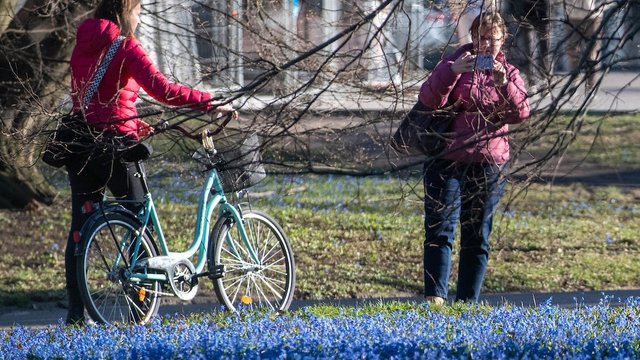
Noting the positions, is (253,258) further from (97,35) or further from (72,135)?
(97,35)

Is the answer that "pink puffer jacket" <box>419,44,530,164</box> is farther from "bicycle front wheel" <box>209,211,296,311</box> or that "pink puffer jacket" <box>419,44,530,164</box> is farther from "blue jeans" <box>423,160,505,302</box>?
"bicycle front wheel" <box>209,211,296,311</box>

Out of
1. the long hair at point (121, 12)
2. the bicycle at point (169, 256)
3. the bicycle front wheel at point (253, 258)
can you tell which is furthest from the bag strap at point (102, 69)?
the bicycle front wheel at point (253, 258)

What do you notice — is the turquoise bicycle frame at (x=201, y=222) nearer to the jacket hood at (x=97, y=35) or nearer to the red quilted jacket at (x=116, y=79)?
the red quilted jacket at (x=116, y=79)

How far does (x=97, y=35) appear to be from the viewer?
5707 millimetres

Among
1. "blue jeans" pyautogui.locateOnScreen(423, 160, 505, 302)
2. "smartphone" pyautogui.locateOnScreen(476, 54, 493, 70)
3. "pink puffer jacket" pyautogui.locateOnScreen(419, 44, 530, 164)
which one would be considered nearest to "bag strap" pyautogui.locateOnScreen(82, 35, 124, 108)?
"pink puffer jacket" pyautogui.locateOnScreen(419, 44, 530, 164)

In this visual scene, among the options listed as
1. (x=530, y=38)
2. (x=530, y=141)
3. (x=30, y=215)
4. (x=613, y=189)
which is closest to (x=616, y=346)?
(x=530, y=141)

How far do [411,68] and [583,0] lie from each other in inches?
68.5

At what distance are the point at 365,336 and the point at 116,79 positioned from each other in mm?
1975

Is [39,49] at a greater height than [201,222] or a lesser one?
greater

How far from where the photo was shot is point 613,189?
12703 mm

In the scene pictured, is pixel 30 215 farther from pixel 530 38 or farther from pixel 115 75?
pixel 530 38

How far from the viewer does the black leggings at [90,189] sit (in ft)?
19.2

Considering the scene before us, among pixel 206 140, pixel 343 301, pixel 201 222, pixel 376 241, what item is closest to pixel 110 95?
pixel 206 140

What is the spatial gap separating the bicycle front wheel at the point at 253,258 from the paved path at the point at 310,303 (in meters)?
0.56
